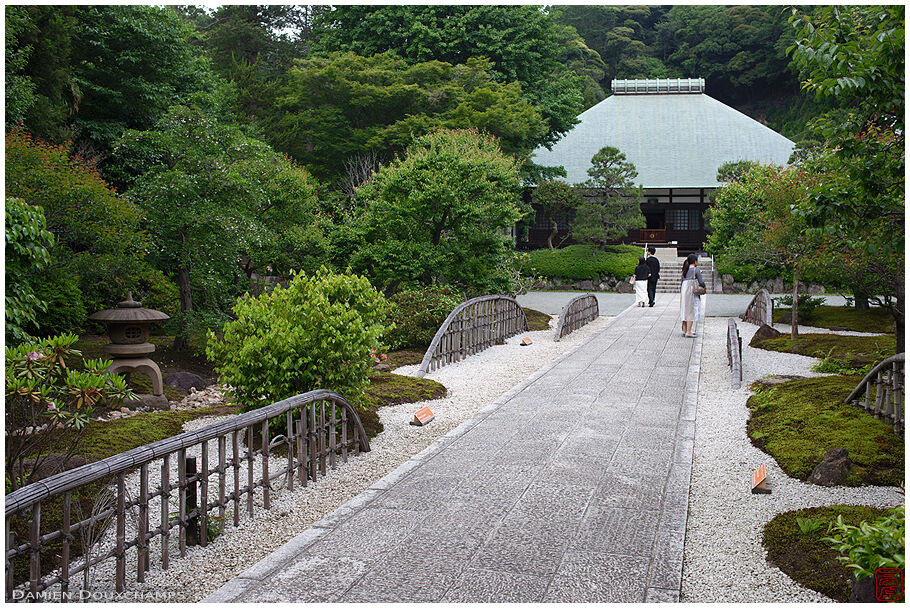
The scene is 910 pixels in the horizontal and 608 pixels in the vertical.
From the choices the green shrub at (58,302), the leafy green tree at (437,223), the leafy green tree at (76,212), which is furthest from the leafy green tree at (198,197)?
the leafy green tree at (437,223)

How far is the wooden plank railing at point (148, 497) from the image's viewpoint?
3.25 meters

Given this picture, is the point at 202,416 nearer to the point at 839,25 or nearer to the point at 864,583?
the point at 864,583

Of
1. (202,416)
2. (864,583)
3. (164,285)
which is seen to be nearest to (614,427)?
(864,583)

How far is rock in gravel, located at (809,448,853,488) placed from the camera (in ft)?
16.8

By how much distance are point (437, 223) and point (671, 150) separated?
23.5 meters

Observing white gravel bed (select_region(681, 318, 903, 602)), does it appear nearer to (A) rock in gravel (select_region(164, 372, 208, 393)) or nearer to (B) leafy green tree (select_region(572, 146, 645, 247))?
(A) rock in gravel (select_region(164, 372, 208, 393))

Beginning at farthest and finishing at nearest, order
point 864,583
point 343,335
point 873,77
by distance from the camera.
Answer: point 343,335
point 873,77
point 864,583

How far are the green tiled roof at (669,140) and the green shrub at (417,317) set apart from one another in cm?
1959

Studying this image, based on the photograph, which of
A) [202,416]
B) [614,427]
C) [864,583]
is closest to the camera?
[864,583]

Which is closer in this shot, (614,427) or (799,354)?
(614,427)

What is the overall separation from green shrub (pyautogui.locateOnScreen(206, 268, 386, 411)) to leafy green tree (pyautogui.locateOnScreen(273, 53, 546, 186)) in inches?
561

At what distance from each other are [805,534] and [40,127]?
1489 centimetres

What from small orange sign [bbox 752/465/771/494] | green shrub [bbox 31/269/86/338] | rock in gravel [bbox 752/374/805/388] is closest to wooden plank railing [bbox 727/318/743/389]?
rock in gravel [bbox 752/374/805/388]

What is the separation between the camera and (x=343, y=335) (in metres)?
6.42
